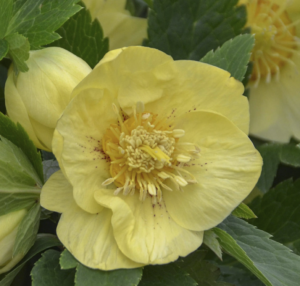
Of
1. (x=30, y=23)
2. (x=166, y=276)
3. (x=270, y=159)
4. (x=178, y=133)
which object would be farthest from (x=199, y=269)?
(x=30, y=23)

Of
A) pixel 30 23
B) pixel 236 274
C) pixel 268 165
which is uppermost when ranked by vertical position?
pixel 30 23

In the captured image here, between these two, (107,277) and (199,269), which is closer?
(107,277)

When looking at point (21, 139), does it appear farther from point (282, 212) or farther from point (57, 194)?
point (282, 212)

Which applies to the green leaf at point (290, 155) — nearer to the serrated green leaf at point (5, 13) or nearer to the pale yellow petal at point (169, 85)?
the pale yellow petal at point (169, 85)

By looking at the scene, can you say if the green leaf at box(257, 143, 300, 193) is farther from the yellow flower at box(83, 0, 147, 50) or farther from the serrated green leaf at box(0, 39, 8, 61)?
the serrated green leaf at box(0, 39, 8, 61)

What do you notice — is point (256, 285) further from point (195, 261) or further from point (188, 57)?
point (188, 57)

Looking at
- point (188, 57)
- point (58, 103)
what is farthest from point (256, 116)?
point (58, 103)

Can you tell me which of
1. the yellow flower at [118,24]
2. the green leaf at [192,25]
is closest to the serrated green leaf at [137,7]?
the yellow flower at [118,24]
